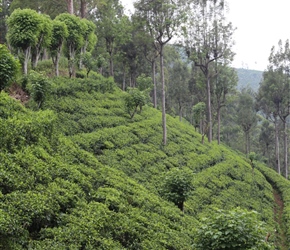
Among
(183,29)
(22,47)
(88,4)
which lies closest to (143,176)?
(22,47)

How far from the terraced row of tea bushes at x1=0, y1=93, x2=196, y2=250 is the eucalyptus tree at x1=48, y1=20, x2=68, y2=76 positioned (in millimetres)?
9397

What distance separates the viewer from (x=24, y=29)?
52.5 feet

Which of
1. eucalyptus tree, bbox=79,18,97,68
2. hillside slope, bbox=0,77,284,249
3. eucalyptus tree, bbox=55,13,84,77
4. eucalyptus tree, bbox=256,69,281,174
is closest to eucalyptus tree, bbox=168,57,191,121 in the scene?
eucalyptus tree, bbox=256,69,281,174

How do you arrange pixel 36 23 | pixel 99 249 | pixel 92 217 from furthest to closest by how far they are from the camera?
pixel 36 23 < pixel 92 217 < pixel 99 249

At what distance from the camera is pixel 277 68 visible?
3656 cm

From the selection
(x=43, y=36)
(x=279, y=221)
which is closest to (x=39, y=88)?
(x=43, y=36)

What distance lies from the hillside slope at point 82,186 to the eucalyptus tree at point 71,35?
3.36m

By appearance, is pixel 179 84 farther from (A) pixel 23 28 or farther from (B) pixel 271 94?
(A) pixel 23 28

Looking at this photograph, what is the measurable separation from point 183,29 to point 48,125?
46.4 ft

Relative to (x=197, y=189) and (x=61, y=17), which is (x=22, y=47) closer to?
(x=61, y=17)

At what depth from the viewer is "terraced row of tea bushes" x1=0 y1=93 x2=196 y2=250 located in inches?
236

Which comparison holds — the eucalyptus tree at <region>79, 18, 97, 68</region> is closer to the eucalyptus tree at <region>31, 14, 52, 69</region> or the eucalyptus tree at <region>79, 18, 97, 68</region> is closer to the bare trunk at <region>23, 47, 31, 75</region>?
the eucalyptus tree at <region>31, 14, 52, 69</region>

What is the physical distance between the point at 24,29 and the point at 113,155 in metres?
8.11

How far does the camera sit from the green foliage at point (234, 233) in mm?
6059
